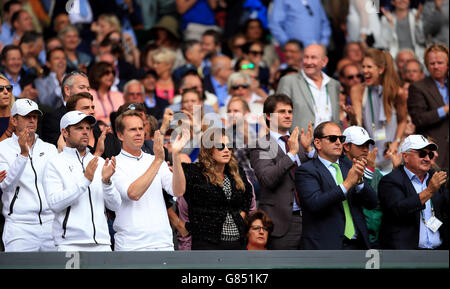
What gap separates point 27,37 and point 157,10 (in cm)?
256

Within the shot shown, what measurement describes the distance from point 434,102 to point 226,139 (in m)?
3.42

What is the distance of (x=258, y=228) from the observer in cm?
828

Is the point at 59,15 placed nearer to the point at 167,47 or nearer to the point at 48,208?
the point at 167,47

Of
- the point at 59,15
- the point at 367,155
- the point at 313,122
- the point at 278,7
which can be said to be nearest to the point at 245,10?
the point at 278,7

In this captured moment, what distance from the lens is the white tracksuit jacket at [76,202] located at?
691 centimetres

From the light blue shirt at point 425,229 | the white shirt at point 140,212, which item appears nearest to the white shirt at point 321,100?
the light blue shirt at point 425,229

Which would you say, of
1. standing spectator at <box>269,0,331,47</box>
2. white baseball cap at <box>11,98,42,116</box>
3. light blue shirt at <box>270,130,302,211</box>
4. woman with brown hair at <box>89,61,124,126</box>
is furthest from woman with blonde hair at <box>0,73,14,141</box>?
standing spectator at <box>269,0,331,47</box>

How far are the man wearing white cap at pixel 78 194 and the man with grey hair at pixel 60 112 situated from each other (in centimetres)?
100

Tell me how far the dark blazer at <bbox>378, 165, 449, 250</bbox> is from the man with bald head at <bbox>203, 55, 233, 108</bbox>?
396 centimetres

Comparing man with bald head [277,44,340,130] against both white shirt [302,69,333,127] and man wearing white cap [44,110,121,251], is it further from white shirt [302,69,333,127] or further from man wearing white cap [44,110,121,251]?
man wearing white cap [44,110,121,251]

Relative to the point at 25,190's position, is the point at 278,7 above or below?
above

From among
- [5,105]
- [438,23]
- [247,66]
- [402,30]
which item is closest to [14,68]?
[5,105]

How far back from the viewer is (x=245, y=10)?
14.0m

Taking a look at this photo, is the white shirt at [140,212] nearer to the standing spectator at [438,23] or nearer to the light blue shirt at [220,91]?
the light blue shirt at [220,91]
